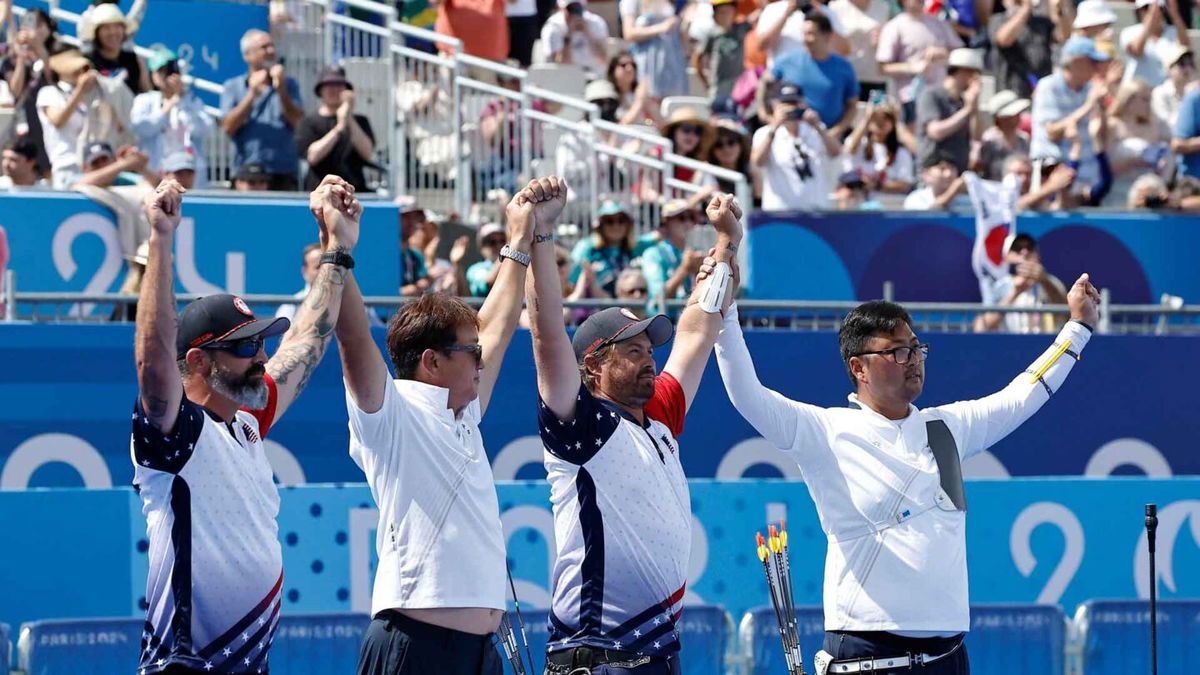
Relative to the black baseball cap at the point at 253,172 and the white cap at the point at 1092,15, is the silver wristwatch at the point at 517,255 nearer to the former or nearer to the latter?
the black baseball cap at the point at 253,172

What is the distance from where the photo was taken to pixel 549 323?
5.88 metres

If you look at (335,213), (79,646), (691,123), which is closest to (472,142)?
(691,123)

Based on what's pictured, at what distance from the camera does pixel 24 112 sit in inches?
527

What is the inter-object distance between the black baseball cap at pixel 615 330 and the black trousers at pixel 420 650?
1.08 meters

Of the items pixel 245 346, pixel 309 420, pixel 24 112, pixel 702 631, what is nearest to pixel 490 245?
pixel 309 420

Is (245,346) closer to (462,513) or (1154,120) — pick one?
(462,513)

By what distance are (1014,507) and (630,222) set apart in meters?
3.96

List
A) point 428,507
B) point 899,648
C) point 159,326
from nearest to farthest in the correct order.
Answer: point 159,326, point 428,507, point 899,648

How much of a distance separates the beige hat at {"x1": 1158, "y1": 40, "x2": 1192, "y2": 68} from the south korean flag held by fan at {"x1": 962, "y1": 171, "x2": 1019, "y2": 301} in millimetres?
3908

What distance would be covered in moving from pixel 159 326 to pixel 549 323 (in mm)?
1240

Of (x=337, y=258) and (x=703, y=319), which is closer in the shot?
(x=337, y=258)

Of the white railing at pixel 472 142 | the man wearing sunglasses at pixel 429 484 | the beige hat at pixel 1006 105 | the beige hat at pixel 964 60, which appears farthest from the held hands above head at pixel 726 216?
the beige hat at pixel 1006 105

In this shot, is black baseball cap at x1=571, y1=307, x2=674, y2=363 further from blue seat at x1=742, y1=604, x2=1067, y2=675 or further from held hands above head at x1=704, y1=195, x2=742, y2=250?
blue seat at x1=742, y1=604, x2=1067, y2=675

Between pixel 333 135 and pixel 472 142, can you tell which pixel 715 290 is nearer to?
pixel 333 135
